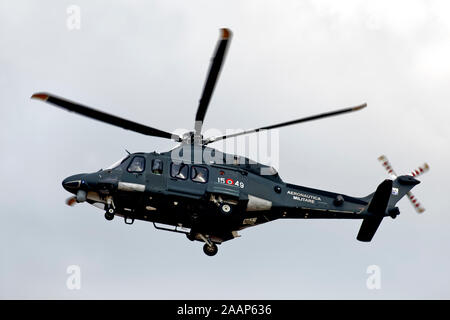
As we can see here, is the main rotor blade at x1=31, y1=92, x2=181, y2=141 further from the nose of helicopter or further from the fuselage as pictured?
the nose of helicopter

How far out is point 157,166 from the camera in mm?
28859

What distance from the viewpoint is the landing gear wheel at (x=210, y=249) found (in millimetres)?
30188

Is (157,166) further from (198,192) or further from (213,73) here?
(213,73)

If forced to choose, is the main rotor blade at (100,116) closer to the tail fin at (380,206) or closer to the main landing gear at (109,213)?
the main landing gear at (109,213)

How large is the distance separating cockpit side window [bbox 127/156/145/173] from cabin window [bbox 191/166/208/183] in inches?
78.2

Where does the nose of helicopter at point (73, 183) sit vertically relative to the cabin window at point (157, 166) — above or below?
below

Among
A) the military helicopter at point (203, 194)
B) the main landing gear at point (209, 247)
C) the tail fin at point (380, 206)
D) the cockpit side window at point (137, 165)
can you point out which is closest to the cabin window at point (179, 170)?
the military helicopter at point (203, 194)

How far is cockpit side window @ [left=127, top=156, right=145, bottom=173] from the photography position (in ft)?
94.2

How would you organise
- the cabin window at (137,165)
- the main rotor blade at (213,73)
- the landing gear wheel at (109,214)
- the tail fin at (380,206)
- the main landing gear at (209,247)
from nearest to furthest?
the main rotor blade at (213,73) → the landing gear wheel at (109,214) → the cabin window at (137,165) → the main landing gear at (209,247) → the tail fin at (380,206)

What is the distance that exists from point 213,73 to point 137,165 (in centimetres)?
619

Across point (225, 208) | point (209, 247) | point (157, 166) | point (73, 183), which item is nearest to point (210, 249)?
point (209, 247)

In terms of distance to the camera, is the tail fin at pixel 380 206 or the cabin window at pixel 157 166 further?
the tail fin at pixel 380 206
